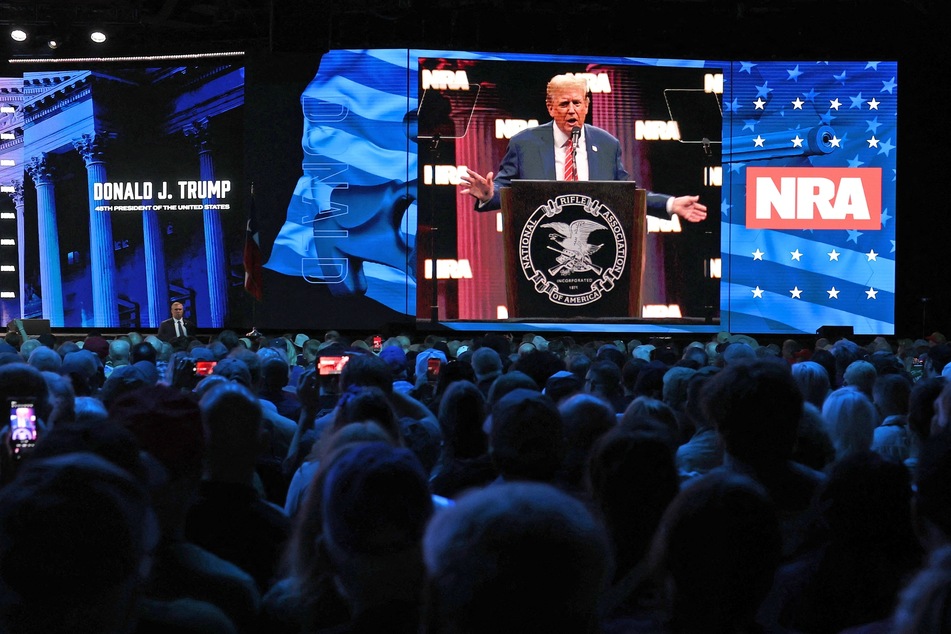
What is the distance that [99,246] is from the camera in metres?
16.2

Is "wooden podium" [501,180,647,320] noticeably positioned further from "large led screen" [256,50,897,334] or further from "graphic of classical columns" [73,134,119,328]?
"graphic of classical columns" [73,134,119,328]

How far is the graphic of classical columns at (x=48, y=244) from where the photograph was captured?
16.3 m

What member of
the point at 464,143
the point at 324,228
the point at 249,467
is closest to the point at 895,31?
the point at 464,143

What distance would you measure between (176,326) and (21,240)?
383cm

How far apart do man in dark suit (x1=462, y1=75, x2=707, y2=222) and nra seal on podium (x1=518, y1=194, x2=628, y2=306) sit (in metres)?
0.52

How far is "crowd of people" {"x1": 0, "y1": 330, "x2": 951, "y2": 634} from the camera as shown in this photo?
1.40 metres

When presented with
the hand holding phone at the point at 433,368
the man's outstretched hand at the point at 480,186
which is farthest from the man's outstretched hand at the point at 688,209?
the hand holding phone at the point at 433,368

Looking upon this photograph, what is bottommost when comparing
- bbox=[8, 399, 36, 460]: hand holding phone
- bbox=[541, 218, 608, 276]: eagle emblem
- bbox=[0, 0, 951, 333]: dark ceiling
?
bbox=[8, 399, 36, 460]: hand holding phone

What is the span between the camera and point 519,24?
16.9 metres

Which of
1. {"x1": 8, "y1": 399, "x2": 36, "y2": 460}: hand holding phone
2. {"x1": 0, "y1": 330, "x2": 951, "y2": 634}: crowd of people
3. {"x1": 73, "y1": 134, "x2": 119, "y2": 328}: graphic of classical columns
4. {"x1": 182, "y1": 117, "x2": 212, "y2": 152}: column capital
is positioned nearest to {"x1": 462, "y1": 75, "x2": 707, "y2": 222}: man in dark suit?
{"x1": 182, "y1": 117, "x2": 212, "y2": 152}: column capital

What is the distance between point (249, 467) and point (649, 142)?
13.4 metres

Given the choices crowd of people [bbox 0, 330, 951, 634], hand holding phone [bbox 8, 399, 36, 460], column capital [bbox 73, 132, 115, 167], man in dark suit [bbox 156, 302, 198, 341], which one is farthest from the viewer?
column capital [bbox 73, 132, 115, 167]

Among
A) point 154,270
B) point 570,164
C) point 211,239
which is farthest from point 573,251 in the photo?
point 154,270

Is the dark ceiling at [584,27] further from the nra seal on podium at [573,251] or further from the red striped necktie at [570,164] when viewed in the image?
the nra seal on podium at [573,251]
